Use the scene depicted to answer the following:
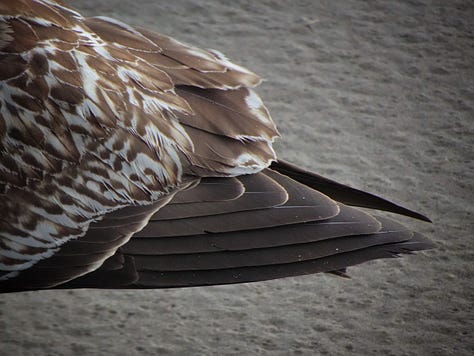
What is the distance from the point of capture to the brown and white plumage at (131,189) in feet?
11.1

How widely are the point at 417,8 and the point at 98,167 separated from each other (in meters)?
3.77

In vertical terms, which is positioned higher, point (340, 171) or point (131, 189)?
point (131, 189)

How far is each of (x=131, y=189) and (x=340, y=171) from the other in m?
1.98

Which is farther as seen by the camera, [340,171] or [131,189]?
[340,171]

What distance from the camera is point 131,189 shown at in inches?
138

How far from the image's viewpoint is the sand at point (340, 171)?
13.9 ft

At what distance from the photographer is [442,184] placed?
202 inches

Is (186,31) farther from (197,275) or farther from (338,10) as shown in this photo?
(197,275)

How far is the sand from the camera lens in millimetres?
4227

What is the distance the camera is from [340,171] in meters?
5.24

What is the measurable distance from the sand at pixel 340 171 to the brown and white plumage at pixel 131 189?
0.85m

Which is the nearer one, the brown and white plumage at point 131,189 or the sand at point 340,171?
the brown and white plumage at point 131,189

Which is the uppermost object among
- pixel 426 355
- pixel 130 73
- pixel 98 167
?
pixel 130 73

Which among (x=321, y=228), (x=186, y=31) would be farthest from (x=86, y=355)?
(x=186, y=31)
